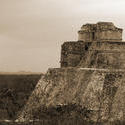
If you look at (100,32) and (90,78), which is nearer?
(90,78)

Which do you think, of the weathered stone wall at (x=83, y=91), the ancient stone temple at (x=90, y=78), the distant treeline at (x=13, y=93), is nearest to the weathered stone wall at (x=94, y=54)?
the ancient stone temple at (x=90, y=78)

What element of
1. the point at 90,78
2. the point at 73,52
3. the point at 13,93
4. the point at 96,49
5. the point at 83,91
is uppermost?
the point at 96,49

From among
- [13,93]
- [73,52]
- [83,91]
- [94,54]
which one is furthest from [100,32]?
[13,93]

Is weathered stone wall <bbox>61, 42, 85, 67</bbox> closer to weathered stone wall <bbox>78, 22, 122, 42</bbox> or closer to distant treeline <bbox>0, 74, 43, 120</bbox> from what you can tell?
weathered stone wall <bbox>78, 22, 122, 42</bbox>

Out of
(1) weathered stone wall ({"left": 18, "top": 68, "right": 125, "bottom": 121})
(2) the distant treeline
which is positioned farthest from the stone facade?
(2) the distant treeline

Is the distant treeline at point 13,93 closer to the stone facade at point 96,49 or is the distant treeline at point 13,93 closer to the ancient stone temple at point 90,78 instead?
the ancient stone temple at point 90,78

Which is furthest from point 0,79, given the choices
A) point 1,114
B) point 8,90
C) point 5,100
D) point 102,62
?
point 102,62

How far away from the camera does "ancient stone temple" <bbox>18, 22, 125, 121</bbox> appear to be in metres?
23.2

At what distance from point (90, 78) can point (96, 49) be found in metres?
6.35

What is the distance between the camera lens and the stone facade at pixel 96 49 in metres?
29.9

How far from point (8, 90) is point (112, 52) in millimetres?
14674

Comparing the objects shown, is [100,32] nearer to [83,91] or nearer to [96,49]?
[96,49]

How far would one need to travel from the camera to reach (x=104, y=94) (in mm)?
23391

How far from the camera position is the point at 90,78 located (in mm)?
24906
